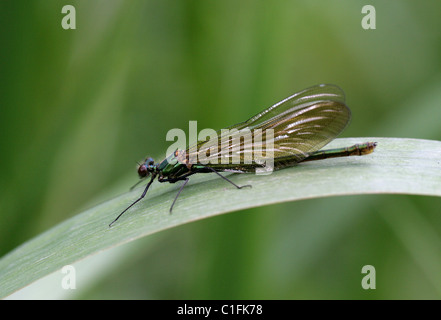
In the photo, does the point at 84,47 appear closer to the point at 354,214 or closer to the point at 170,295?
the point at 170,295

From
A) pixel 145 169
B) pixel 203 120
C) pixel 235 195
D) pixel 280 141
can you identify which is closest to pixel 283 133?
pixel 280 141

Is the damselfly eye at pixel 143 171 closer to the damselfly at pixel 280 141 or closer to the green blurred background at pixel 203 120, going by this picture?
the damselfly at pixel 280 141

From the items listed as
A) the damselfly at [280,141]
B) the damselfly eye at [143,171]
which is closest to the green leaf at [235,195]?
the damselfly at [280,141]

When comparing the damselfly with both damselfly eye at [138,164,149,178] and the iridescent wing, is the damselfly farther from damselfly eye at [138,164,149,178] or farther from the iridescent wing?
damselfly eye at [138,164,149,178]

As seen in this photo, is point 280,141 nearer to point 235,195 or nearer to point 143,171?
point 235,195

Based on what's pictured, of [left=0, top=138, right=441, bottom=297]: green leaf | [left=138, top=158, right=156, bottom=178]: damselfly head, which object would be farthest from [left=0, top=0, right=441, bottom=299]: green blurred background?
[left=138, top=158, right=156, bottom=178]: damselfly head
